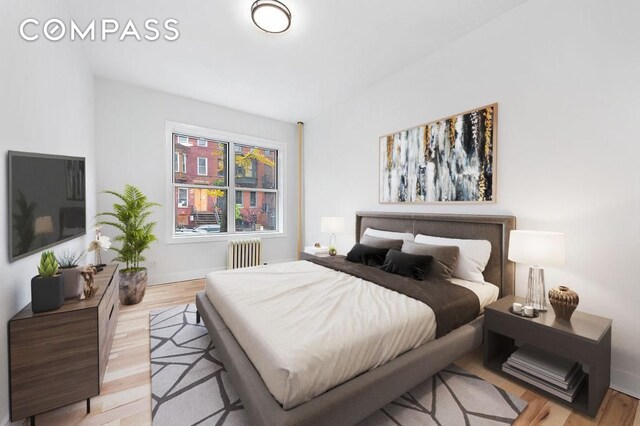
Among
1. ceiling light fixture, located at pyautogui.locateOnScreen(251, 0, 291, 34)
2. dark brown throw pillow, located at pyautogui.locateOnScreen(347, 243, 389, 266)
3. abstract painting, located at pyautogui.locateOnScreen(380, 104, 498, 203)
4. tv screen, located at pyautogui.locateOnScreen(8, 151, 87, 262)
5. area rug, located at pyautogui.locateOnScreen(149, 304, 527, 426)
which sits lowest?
area rug, located at pyautogui.locateOnScreen(149, 304, 527, 426)

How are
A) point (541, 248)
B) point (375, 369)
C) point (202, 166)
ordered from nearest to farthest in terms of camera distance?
1. point (375, 369)
2. point (541, 248)
3. point (202, 166)

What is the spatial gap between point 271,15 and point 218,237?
3.32 m

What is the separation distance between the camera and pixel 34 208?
165 centimetres

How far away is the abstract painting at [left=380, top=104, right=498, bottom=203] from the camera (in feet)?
8.04

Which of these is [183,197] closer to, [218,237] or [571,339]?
[218,237]

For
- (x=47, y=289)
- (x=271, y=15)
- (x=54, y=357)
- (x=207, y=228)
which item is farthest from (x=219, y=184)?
(x=54, y=357)

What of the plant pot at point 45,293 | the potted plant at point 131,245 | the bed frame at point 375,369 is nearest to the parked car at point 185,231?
the potted plant at point 131,245

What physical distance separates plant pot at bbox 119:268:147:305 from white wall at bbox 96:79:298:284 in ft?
2.28

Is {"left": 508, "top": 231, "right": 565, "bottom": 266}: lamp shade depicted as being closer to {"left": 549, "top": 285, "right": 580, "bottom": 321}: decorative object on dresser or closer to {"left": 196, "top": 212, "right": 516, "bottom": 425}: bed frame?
{"left": 549, "top": 285, "right": 580, "bottom": 321}: decorative object on dresser

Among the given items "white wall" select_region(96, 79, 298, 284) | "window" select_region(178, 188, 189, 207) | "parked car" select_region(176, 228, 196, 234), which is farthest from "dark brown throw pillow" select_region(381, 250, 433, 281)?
"window" select_region(178, 188, 189, 207)

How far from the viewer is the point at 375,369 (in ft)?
4.67

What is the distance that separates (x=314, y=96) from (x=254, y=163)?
1706 mm

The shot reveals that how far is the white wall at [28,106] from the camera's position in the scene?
1.38m

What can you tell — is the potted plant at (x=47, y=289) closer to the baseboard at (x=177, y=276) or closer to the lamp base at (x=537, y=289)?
the baseboard at (x=177, y=276)
